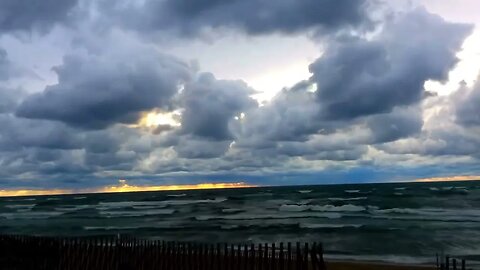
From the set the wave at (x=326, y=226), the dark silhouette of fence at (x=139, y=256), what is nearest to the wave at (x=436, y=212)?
the wave at (x=326, y=226)

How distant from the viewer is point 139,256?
1165 centimetres

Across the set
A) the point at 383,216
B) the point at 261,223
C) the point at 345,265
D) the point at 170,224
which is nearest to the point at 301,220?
the point at 261,223

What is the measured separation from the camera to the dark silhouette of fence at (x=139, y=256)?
33.0 ft

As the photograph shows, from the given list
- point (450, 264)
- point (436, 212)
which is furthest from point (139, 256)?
point (436, 212)

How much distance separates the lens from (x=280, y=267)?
32.8 feet

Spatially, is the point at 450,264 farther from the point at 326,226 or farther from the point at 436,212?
the point at 436,212

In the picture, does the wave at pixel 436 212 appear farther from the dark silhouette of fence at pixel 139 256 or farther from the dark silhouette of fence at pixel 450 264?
the dark silhouette of fence at pixel 139 256

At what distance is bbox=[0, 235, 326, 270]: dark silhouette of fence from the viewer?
396 inches

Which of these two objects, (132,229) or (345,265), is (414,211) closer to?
(132,229)

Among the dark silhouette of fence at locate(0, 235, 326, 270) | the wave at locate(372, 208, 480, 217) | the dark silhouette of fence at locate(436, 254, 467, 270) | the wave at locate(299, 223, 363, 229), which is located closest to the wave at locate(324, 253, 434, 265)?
the dark silhouette of fence at locate(436, 254, 467, 270)

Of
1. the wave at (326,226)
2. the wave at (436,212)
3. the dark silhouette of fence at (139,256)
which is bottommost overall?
the wave at (326,226)

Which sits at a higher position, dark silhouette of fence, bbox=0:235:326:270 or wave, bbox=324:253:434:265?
dark silhouette of fence, bbox=0:235:326:270

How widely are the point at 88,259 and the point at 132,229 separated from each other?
2686cm

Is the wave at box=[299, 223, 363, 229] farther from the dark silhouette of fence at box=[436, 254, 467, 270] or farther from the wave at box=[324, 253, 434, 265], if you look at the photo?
the dark silhouette of fence at box=[436, 254, 467, 270]
